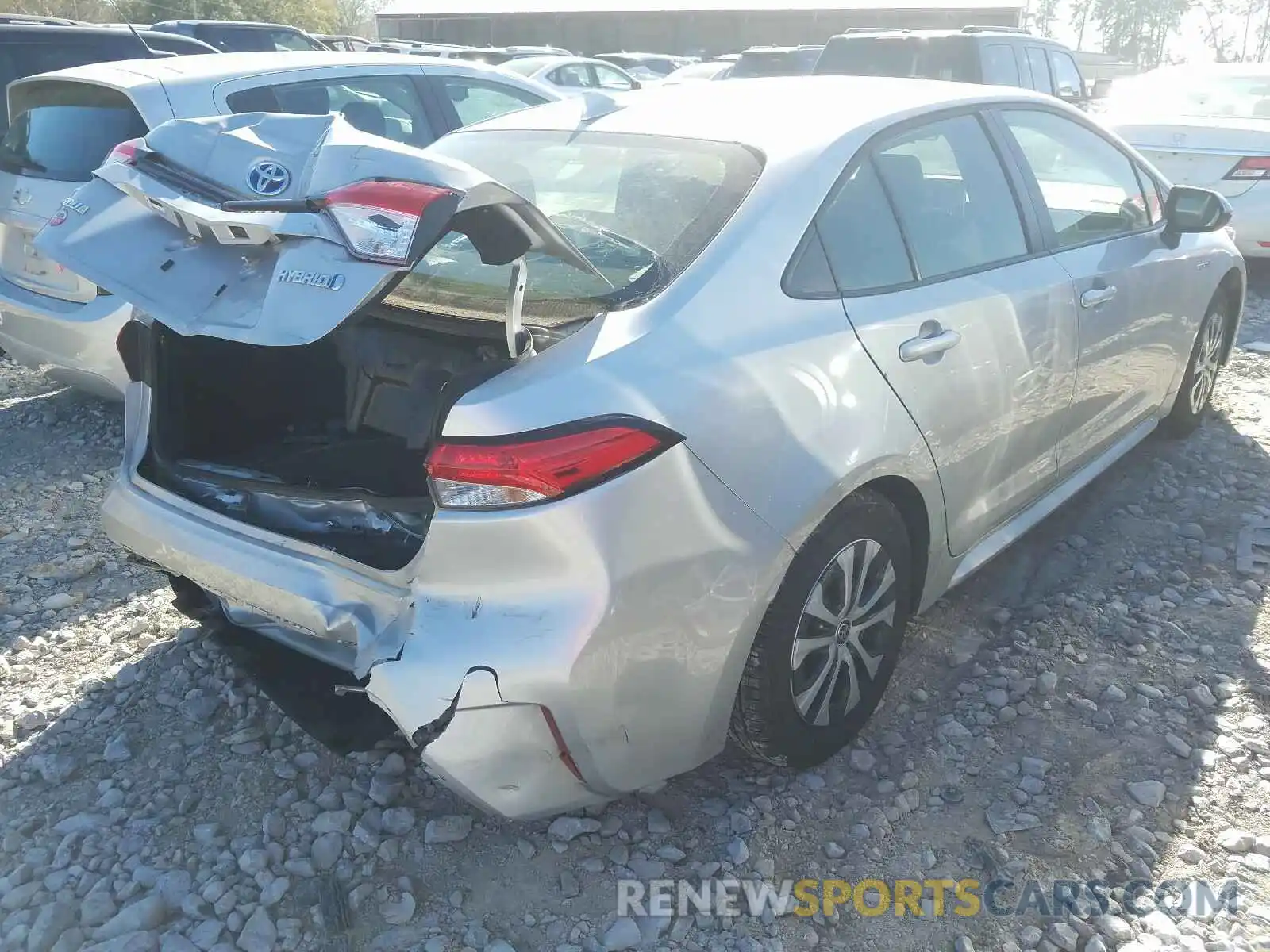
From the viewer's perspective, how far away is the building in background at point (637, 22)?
3541 centimetres

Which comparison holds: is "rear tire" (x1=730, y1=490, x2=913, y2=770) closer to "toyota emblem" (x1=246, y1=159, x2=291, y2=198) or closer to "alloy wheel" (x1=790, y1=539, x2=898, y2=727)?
"alloy wheel" (x1=790, y1=539, x2=898, y2=727)

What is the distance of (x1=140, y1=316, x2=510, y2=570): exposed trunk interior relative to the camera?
260 centimetres

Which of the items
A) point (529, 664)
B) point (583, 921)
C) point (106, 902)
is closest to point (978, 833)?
point (583, 921)

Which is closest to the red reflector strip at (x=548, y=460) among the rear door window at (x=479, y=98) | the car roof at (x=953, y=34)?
the rear door window at (x=479, y=98)

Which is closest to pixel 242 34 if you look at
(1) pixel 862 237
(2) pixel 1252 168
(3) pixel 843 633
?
(2) pixel 1252 168

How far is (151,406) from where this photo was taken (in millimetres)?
2910

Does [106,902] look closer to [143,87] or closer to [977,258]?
[977,258]

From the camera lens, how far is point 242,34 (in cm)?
1348

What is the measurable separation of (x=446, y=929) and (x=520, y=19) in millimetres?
41170

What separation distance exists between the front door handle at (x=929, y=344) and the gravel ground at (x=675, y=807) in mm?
1018

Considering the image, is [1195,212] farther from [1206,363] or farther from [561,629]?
[561,629]

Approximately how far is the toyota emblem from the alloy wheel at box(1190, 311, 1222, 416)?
3.88 m

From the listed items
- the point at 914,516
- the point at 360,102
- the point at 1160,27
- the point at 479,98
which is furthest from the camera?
the point at 1160,27

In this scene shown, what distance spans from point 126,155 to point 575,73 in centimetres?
1443
